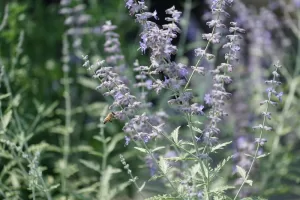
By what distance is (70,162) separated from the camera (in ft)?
18.1

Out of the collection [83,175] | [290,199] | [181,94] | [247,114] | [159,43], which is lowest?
[290,199]

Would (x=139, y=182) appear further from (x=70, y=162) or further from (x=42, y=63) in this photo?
(x=42, y=63)

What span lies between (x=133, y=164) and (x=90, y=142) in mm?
467

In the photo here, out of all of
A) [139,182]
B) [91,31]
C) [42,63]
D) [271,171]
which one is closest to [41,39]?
[42,63]

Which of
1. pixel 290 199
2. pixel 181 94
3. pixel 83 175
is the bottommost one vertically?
pixel 290 199

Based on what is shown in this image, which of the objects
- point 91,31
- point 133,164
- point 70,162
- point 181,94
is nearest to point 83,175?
point 70,162

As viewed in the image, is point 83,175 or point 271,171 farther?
point 83,175

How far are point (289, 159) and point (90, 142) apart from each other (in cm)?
184

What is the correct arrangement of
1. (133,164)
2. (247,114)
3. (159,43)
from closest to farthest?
1. (159,43)
2. (247,114)
3. (133,164)

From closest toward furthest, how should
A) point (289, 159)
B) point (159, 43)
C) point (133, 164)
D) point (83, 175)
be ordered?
point (159, 43), point (289, 159), point (83, 175), point (133, 164)

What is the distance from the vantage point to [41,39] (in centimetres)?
640

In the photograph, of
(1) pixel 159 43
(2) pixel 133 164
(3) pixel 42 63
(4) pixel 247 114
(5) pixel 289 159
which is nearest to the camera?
(1) pixel 159 43

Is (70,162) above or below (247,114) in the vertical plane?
below

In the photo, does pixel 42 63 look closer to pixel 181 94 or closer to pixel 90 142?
pixel 90 142
